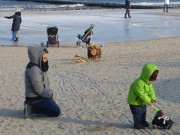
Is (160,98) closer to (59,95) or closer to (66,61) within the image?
(59,95)

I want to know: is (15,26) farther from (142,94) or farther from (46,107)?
(142,94)

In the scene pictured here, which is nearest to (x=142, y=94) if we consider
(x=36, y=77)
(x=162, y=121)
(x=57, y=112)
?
(x=162, y=121)

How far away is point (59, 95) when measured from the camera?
8109 mm

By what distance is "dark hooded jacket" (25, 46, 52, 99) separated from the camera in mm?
6045

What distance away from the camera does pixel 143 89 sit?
217 inches

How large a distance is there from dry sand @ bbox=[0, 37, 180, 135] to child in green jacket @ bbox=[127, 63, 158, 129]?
204mm

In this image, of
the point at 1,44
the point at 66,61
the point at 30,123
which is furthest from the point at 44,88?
the point at 1,44

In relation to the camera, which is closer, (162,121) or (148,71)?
(148,71)

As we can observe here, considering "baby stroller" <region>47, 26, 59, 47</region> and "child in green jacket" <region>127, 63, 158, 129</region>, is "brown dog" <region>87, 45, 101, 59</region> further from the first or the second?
"child in green jacket" <region>127, 63, 158, 129</region>

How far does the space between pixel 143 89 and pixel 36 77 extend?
1.85 meters

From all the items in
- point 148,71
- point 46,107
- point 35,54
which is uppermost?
point 35,54

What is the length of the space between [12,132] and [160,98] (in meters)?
3.28

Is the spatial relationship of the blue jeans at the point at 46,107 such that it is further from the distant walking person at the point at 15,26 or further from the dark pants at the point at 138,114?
the distant walking person at the point at 15,26

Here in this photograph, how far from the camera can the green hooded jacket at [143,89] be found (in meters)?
5.40
